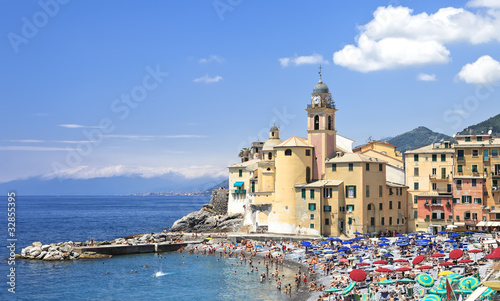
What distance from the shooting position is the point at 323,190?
247 ft

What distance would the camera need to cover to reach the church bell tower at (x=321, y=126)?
78812mm

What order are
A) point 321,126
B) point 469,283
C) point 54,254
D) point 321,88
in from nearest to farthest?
point 469,283, point 54,254, point 321,126, point 321,88

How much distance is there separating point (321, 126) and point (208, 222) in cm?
3390

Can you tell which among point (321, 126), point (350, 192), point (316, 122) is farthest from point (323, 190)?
point (316, 122)

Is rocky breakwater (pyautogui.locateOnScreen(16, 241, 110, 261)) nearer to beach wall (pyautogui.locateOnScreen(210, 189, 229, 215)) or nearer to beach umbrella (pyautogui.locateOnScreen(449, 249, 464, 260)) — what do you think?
beach wall (pyautogui.locateOnScreen(210, 189, 229, 215))

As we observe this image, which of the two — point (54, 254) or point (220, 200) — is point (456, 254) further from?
point (220, 200)

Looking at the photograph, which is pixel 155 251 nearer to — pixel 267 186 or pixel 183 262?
pixel 183 262

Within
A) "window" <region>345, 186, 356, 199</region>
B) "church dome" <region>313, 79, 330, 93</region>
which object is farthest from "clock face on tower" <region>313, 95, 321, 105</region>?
"window" <region>345, 186, 356, 199</region>

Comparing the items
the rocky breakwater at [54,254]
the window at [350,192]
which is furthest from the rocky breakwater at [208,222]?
the rocky breakwater at [54,254]

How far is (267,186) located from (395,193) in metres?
19.0

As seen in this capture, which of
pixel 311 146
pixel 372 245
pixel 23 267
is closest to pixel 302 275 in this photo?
pixel 372 245

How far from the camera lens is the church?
7481cm

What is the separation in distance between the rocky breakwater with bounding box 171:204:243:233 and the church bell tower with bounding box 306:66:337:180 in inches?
888

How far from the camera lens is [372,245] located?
66.2m
